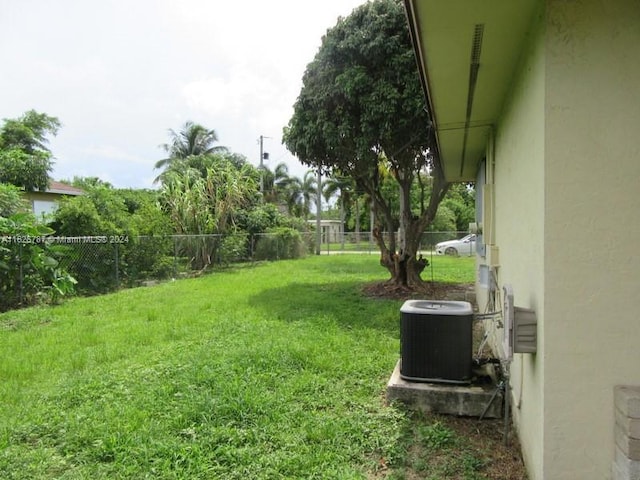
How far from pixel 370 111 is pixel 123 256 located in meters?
7.25

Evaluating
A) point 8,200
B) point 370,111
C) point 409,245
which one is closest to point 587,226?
point 370,111

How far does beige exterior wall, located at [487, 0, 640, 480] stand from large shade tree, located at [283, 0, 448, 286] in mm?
6511

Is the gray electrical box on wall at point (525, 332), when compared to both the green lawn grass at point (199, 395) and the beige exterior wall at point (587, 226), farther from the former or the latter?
the green lawn grass at point (199, 395)

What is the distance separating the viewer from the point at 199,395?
3809 mm

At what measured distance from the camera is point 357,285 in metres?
11.6

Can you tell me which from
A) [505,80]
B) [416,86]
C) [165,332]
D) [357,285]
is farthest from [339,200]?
[505,80]

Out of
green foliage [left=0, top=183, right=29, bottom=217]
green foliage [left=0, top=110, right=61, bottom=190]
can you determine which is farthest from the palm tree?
green foliage [left=0, top=183, right=29, bottom=217]

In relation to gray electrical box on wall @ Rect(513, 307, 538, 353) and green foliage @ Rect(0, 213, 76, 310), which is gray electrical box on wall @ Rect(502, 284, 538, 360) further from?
green foliage @ Rect(0, 213, 76, 310)

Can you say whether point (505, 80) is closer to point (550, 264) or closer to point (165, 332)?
point (550, 264)

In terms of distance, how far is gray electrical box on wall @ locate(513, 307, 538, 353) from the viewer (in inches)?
89.4

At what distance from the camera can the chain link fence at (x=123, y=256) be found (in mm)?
8555

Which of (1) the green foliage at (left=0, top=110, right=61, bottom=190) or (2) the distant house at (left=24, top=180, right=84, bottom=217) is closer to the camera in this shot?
(1) the green foliage at (left=0, top=110, right=61, bottom=190)

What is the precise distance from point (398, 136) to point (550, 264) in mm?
7299

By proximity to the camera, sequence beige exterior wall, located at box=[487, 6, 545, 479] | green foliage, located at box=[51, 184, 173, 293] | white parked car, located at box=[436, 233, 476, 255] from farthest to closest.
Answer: white parked car, located at box=[436, 233, 476, 255] → green foliage, located at box=[51, 184, 173, 293] → beige exterior wall, located at box=[487, 6, 545, 479]
